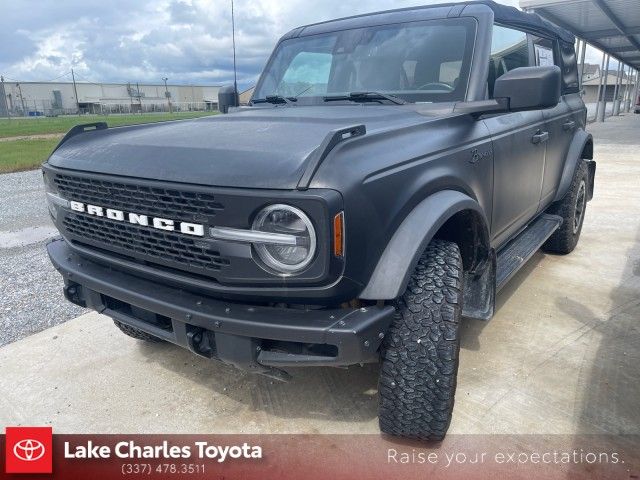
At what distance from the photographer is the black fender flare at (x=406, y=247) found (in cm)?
191

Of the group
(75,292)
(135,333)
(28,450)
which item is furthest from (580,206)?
(28,450)

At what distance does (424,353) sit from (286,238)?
767mm

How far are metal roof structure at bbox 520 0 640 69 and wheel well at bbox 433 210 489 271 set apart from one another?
519 inches

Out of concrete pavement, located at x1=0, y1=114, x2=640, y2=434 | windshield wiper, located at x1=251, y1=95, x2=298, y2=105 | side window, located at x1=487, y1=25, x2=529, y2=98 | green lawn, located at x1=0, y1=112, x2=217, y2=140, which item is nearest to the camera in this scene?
concrete pavement, located at x1=0, y1=114, x2=640, y2=434

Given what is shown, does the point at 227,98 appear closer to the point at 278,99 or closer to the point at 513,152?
the point at 278,99

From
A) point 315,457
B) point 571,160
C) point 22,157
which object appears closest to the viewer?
point 315,457

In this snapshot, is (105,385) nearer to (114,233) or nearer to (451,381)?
(114,233)

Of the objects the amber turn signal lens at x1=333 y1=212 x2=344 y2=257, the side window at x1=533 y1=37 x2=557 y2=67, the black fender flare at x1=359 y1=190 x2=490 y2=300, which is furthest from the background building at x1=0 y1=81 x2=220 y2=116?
the amber turn signal lens at x1=333 y1=212 x2=344 y2=257

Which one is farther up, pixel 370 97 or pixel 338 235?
pixel 370 97

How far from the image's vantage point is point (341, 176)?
71.3 inches

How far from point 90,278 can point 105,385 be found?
2.76ft

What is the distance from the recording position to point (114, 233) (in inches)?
90.6

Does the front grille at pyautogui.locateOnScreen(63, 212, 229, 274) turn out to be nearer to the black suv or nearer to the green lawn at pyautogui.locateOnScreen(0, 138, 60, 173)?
the black suv

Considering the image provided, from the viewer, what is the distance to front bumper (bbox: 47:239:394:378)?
6.05 ft
